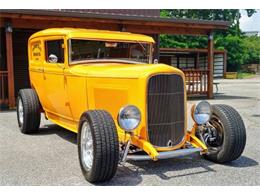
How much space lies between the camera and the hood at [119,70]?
5.21m

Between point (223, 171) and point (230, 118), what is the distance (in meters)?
0.76

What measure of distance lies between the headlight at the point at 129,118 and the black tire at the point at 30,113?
11.1 ft

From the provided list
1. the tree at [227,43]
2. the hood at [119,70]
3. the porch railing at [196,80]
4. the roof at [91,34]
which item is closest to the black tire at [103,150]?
the hood at [119,70]

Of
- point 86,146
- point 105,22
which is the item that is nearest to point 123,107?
point 86,146

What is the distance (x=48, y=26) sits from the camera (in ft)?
41.2

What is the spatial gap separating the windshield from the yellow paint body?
0.10 metres

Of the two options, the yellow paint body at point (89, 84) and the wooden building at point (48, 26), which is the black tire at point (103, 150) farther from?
the wooden building at point (48, 26)

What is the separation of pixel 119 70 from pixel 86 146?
125cm

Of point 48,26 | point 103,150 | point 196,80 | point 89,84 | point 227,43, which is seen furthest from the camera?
point 227,43

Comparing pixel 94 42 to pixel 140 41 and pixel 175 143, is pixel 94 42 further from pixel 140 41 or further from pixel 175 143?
pixel 175 143

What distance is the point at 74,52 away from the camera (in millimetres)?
6664

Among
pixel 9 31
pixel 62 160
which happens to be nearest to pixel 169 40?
pixel 9 31

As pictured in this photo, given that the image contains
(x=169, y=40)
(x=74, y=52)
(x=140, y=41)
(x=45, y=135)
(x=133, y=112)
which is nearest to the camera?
(x=133, y=112)

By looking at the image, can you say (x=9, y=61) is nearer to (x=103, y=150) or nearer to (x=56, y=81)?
(x=56, y=81)
